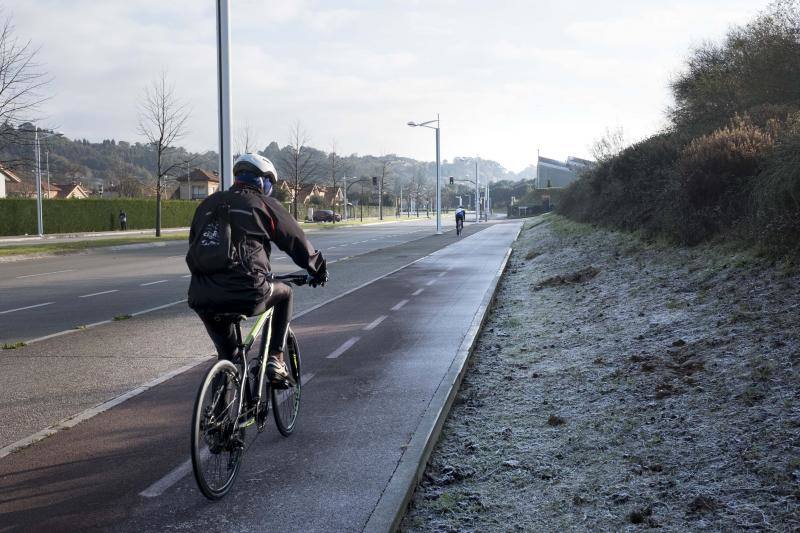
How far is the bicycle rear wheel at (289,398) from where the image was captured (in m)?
4.70

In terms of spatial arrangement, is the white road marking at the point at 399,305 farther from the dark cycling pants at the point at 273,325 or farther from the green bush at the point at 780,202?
the dark cycling pants at the point at 273,325

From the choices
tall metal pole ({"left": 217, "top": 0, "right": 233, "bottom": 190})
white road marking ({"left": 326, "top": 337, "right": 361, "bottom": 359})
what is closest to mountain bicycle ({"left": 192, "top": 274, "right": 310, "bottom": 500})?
white road marking ({"left": 326, "top": 337, "right": 361, "bottom": 359})

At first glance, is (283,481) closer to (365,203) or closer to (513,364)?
(513,364)

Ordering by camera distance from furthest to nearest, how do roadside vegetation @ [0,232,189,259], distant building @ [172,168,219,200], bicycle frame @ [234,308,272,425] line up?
distant building @ [172,168,219,200] < roadside vegetation @ [0,232,189,259] < bicycle frame @ [234,308,272,425]

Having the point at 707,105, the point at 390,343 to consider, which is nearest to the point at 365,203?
the point at 707,105

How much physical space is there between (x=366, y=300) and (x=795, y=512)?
9.60 meters

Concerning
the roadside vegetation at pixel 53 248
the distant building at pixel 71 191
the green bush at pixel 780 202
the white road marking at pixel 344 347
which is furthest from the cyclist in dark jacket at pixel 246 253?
the distant building at pixel 71 191

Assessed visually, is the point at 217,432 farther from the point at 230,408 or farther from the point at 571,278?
the point at 571,278

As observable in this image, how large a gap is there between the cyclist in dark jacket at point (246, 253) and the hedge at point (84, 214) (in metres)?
43.9

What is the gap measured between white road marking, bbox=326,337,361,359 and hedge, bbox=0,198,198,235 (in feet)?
133

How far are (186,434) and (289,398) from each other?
2.62 feet

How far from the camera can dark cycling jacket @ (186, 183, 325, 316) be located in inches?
150

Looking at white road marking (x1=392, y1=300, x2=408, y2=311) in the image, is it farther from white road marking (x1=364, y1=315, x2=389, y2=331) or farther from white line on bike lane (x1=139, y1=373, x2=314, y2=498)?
white line on bike lane (x1=139, y1=373, x2=314, y2=498)

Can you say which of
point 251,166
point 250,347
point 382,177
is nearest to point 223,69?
point 251,166
